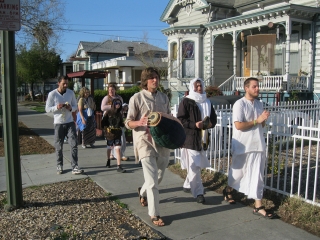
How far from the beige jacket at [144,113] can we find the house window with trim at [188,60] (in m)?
15.5

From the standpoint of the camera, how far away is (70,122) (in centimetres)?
626

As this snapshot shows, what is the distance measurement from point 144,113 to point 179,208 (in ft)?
4.81

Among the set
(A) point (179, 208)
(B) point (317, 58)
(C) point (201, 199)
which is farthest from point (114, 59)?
(A) point (179, 208)

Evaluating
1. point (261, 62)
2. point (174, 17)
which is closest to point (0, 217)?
point (261, 62)

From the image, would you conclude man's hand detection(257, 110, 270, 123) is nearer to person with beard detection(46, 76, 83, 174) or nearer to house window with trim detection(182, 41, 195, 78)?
person with beard detection(46, 76, 83, 174)

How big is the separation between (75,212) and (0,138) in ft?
23.2

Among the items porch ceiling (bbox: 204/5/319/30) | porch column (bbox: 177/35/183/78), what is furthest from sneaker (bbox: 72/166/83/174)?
porch column (bbox: 177/35/183/78)

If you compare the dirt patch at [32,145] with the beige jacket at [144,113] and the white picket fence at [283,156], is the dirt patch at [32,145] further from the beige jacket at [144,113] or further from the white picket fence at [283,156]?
the beige jacket at [144,113]

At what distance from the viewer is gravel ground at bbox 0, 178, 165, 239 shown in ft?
12.6

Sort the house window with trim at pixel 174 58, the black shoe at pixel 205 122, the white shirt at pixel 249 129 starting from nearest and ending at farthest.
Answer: the white shirt at pixel 249 129 < the black shoe at pixel 205 122 < the house window with trim at pixel 174 58

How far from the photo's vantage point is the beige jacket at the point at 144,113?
4.04 metres

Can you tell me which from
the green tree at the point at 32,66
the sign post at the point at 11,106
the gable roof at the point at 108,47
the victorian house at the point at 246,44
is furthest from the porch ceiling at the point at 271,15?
the green tree at the point at 32,66

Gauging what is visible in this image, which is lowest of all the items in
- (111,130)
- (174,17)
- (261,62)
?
(111,130)

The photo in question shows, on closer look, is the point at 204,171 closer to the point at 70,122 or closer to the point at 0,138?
the point at 70,122
